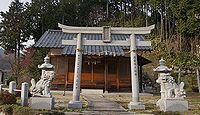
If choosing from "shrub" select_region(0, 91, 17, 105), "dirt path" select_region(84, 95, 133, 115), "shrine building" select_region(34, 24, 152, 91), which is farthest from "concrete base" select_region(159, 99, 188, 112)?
"shrine building" select_region(34, 24, 152, 91)

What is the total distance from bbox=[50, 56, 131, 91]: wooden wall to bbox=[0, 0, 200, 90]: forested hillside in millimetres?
6578

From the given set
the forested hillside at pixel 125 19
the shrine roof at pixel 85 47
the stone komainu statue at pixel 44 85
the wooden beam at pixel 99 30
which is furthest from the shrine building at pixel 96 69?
the stone komainu statue at pixel 44 85

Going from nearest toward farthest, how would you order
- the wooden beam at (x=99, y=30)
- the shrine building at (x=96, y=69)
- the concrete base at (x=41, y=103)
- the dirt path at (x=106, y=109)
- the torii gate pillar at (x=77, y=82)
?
the dirt path at (x=106, y=109)
the concrete base at (x=41, y=103)
the torii gate pillar at (x=77, y=82)
the wooden beam at (x=99, y=30)
the shrine building at (x=96, y=69)

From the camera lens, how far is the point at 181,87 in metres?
13.0

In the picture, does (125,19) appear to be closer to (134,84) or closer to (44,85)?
(134,84)

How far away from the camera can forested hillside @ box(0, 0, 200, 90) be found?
29.9m

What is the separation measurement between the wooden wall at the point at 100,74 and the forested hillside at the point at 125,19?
259 inches

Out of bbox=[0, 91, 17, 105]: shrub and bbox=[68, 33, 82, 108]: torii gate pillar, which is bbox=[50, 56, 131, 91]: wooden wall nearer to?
bbox=[68, 33, 82, 108]: torii gate pillar

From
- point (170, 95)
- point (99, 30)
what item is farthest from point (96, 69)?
point (170, 95)

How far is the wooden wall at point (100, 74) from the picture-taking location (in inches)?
924

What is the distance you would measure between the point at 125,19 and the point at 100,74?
24081mm

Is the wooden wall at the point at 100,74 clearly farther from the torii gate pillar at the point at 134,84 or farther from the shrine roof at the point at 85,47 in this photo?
the torii gate pillar at the point at 134,84

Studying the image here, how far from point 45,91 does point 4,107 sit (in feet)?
6.06

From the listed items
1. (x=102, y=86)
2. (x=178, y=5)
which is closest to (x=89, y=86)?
(x=102, y=86)
